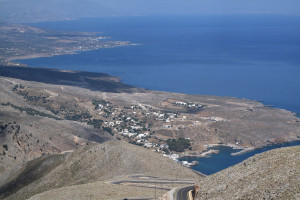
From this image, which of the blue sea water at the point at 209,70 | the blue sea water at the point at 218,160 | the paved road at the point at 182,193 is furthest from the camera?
the blue sea water at the point at 209,70

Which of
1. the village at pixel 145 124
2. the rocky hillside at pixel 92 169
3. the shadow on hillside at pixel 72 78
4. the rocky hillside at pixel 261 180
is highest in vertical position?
the rocky hillside at pixel 261 180

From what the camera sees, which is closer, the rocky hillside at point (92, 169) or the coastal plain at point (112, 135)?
the coastal plain at point (112, 135)

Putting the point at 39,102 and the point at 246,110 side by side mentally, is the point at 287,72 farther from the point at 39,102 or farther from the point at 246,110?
the point at 39,102

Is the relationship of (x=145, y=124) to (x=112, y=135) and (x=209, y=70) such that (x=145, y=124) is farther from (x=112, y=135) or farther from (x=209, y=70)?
(x=209, y=70)

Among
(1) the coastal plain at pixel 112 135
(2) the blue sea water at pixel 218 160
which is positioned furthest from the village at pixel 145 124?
(2) the blue sea water at pixel 218 160

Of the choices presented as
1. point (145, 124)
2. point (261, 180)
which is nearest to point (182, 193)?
point (261, 180)

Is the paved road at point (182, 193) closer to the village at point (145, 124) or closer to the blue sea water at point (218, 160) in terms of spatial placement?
the blue sea water at point (218, 160)

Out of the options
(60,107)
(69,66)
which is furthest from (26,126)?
(69,66)

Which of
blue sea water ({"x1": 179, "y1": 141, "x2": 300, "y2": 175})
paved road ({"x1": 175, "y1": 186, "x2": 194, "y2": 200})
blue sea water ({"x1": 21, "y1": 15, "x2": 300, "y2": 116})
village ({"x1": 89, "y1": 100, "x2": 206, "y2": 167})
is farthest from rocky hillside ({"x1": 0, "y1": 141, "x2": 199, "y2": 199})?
blue sea water ({"x1": 21, "y1": 15, "x2": 300, "y2": 116})
